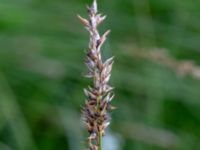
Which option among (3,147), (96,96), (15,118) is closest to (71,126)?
(15,118)

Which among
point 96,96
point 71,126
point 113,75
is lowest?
point 96,96

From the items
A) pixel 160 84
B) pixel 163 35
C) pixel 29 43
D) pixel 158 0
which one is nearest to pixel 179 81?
pixel 160 84

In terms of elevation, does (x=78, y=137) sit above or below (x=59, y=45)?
below

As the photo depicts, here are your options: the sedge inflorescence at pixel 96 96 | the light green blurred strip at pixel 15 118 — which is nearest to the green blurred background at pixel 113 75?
the light green blurred strip at pixel 15 118

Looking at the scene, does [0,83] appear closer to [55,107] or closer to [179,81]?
[55,107]

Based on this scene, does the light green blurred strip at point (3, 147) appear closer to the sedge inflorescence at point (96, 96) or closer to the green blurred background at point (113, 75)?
the green blurred background at point (113, 75)

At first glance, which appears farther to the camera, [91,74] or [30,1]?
[30,1]

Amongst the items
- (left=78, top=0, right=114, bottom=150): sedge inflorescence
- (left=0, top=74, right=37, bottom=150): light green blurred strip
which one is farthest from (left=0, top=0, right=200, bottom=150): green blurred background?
(left=78, top=0, right=114, bottom=150): sedge inflorescence

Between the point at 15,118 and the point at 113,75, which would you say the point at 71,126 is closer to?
the point at 15,118
